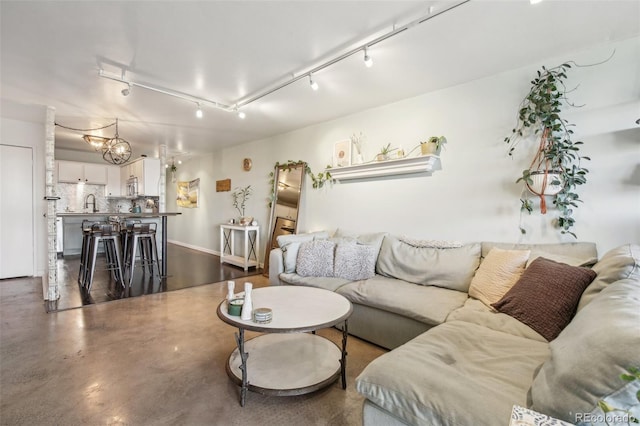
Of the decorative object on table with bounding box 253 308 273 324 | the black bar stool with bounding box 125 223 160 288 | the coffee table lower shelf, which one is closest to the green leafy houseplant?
the black bar stool with bounding box 125 223 160 288

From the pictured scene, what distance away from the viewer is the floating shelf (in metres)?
3.17

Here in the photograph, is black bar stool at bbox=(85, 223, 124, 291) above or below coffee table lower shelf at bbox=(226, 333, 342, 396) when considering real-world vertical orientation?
above

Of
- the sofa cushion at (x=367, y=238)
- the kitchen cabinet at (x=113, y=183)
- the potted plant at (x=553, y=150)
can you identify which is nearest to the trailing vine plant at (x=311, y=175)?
Result: the sofa cushion at (x=367, y=238)

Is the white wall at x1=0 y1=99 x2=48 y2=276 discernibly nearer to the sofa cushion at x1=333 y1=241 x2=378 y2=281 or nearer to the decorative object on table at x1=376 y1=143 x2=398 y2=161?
the sofa cushion at x1=333 y1=241 x2=378 y2=281

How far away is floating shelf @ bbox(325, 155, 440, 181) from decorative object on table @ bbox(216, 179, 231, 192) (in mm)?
3076

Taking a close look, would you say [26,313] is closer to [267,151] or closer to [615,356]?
[267,151]

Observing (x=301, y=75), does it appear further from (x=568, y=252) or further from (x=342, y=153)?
(x=568, y=252)

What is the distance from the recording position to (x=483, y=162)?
2.91m

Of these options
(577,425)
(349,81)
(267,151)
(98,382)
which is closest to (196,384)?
(98,382)

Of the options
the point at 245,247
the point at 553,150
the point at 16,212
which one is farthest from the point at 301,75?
the point at 16,212

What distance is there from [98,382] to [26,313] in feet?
6.80

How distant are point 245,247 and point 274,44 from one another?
3619 mm

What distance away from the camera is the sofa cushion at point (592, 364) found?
789mm

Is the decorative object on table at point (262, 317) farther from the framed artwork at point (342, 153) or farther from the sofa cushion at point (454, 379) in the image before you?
the framed artwork at point (342, 153)
